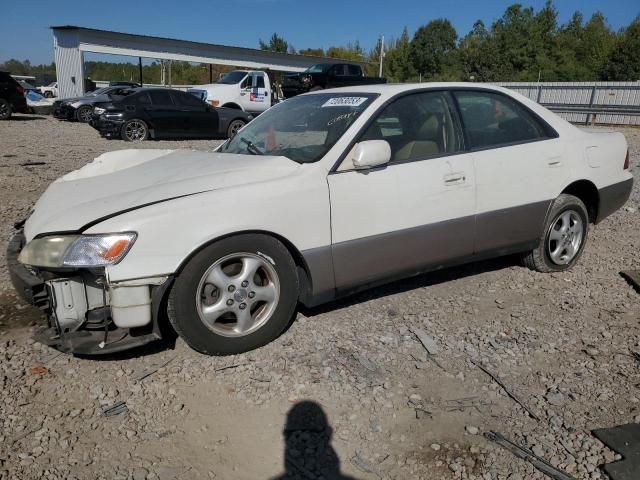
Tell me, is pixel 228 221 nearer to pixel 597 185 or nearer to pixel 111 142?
pixel 597 185

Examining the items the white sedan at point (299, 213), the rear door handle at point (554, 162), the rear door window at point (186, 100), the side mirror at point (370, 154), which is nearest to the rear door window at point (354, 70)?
the rear door window at point (186, 100)

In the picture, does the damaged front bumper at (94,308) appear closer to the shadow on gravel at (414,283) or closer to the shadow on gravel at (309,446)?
the shadow on gravel at (309,446)

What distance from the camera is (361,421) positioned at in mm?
2514

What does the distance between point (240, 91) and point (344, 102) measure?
15186 mm

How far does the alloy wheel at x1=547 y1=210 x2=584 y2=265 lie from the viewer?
170 inches

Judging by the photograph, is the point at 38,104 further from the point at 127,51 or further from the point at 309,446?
the point at 309,446

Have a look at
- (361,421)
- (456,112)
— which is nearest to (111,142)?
(456,112)

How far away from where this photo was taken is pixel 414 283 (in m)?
4.24

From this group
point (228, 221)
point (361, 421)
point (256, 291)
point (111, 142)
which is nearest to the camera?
point (361, 421)

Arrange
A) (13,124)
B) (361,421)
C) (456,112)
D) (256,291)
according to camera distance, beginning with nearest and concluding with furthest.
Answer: (361,421) → (256,291) → (456,112) → (13,124)

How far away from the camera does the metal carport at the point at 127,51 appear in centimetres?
2523

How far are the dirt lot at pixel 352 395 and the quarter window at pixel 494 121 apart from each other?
124 cm

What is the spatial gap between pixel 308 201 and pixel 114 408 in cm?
154

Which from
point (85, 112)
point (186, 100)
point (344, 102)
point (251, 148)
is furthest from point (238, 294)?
point (85, 112)
